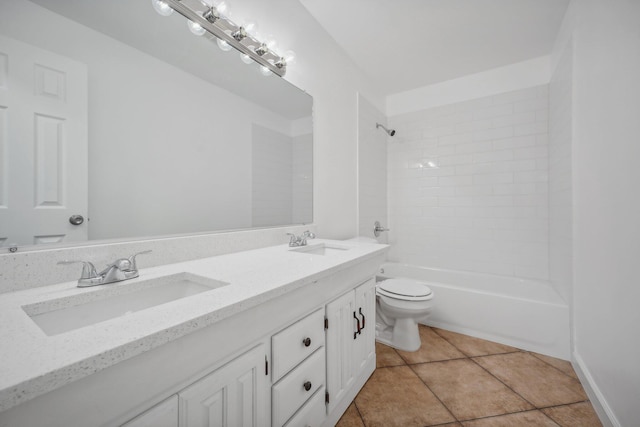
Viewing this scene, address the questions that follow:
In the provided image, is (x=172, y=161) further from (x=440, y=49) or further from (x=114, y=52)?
(x=440, y=49)

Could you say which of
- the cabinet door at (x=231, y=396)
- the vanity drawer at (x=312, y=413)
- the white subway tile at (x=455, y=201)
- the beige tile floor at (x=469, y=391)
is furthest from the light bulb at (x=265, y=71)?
the white subway tile at (x=455, y=201)

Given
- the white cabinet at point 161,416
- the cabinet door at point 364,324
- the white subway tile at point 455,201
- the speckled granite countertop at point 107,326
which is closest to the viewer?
the speckled granite countertop at point 107,326

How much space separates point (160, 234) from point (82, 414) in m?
0.71

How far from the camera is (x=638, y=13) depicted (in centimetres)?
99

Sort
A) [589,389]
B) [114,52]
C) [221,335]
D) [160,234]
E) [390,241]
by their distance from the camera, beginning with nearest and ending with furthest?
1. [221,335]
2. [114,52]
3. [160,234]
4. [589,389]
5. [390,241]

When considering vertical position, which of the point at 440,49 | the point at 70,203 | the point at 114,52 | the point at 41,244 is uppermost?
the point at 440,49

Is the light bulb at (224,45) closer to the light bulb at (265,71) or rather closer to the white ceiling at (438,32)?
the light bulb at (265,71)

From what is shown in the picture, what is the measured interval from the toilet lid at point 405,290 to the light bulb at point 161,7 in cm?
206

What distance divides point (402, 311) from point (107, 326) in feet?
5.95

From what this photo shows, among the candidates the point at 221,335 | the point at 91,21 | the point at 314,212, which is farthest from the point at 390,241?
the point at 91,21

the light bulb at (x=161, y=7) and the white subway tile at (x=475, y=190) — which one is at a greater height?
the light bulb at (x=161, y=7)

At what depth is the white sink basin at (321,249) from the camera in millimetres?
1488

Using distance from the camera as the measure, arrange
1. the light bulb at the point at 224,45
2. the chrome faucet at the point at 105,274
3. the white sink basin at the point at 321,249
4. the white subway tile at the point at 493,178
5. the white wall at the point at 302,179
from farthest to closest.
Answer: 1. the white subway tile at the point at 493,178
2. the white wall at the point at 302,179
3. the white sink basin at the point at 321,249
4. the light bulb at the point at 224,45
5. the chrome faucet at the point at 105,274

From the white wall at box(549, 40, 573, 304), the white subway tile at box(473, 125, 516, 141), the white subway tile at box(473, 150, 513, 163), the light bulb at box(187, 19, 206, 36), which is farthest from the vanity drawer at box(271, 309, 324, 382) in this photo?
the white subway tile at box(473, 125, 516, 141)
